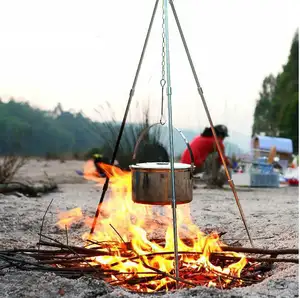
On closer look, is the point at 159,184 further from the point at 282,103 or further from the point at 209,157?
the point at 282,103

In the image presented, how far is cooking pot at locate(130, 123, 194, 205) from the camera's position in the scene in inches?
116

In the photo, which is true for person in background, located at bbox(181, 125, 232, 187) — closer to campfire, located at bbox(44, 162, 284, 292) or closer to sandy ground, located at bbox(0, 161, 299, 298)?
sandy ground, located at bbox(0, 161, 299, 298)

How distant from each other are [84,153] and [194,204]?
415 inches

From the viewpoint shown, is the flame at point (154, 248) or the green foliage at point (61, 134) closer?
the flame at point (154, 248)

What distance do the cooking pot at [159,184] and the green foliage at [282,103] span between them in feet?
57.6

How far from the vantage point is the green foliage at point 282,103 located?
21141 millimetres

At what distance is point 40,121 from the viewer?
12922 millimetres

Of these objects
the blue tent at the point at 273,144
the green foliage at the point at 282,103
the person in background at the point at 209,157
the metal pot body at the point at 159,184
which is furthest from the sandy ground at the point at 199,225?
the green foliage at the point at 282,103

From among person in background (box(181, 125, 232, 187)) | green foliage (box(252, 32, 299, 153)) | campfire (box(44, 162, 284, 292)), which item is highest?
green foliage (box(252, 32, 299, 153))

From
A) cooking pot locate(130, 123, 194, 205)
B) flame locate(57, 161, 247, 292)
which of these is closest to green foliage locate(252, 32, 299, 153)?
flame locate(57, 161, 247, 292)

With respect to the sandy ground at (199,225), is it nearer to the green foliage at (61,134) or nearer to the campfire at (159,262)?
the campfire at (159,262)

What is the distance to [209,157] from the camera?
9047mm

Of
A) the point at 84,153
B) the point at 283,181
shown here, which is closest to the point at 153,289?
the point at 283,181

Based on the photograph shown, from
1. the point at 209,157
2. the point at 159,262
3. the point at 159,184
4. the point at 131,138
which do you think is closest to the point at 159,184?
the point at 159,184
